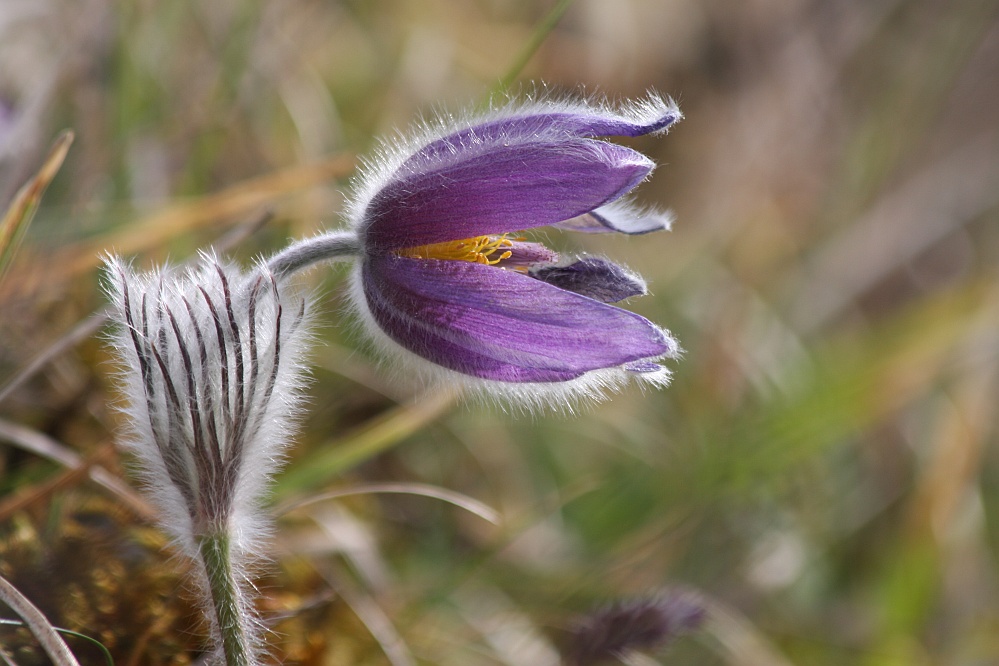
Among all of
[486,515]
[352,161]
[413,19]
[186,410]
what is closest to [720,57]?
[413,19]

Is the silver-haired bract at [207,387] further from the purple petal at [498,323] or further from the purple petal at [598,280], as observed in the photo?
the purple petal at [598,280]

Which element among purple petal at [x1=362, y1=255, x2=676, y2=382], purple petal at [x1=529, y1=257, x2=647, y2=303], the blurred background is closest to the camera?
purple petal at [x1=362, y1=255, x2=676, y2=382]

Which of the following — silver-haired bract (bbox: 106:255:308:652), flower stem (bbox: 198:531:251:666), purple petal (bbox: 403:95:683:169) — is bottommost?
flower stem (bbox: 198:531:251:666)

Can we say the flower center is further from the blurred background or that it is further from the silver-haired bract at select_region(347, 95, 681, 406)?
the blurred background

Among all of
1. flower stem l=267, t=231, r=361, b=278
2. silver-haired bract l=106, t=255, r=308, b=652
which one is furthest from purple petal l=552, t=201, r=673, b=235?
silver-haired bract l=106, t=255, r=308, b=652

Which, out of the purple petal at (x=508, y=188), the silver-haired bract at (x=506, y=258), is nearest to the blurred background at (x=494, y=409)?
the silver-haired bract at (x=506, y=258)

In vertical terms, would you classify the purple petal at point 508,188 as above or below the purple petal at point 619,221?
below
